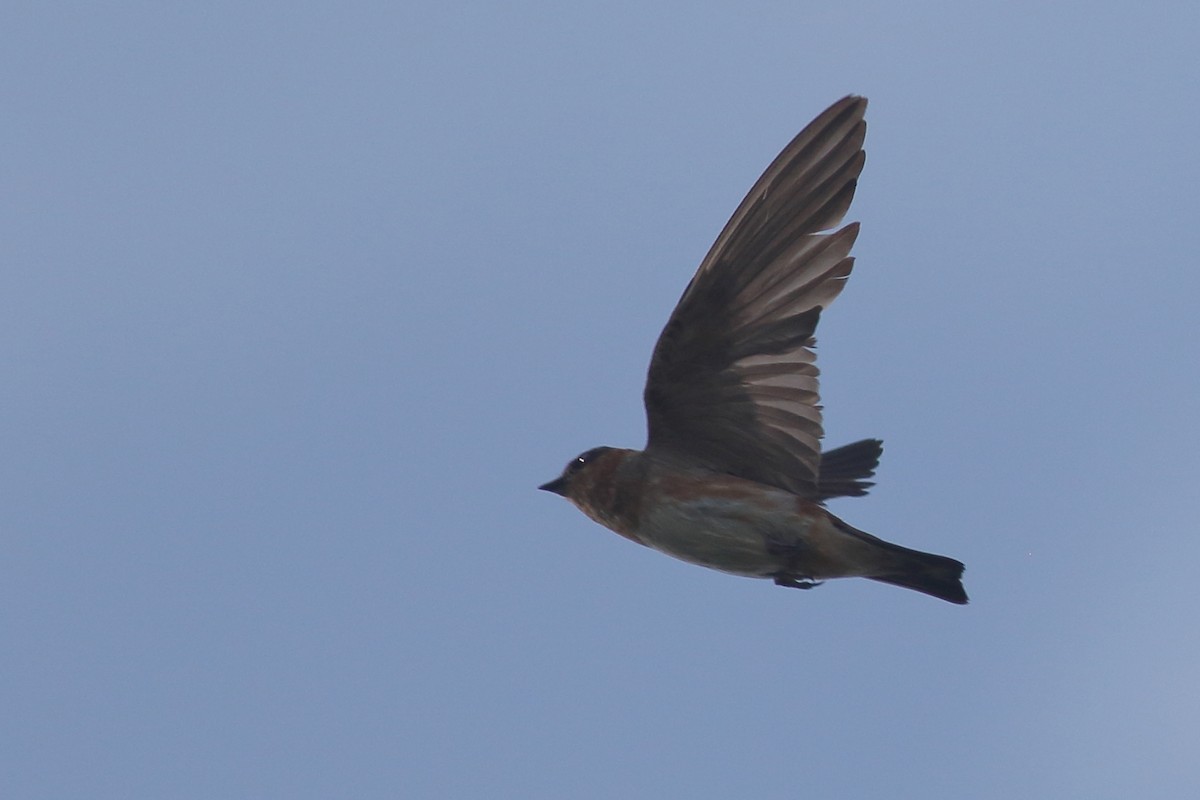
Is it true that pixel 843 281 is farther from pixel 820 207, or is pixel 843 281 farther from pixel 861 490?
pixel 861 490

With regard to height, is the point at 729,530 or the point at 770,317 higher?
the point at 770,317

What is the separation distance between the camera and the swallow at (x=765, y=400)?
30.6 feet

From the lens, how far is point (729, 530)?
30.8 ft

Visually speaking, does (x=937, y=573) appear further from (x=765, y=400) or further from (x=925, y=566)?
(x=765, y=400)

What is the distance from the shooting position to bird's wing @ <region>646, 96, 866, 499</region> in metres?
9.31

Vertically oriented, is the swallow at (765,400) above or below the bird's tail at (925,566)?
above

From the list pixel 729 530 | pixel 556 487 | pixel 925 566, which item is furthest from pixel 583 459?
pixel 925 566

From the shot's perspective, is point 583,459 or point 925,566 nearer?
point 925,566

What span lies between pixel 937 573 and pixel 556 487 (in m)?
2.47

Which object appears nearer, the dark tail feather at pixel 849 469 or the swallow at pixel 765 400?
the swallow at pixel 765 400

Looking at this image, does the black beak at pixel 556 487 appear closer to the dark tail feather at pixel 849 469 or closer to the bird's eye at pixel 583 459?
the bird's eye at pixel 583 459

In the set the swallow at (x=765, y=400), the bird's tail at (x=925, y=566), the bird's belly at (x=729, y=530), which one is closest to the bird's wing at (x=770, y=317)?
the swallow at (x=765, y=400)

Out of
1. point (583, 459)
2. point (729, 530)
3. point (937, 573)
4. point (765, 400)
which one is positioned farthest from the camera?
point (583, 459)

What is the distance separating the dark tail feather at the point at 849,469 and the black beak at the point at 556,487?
158cm
